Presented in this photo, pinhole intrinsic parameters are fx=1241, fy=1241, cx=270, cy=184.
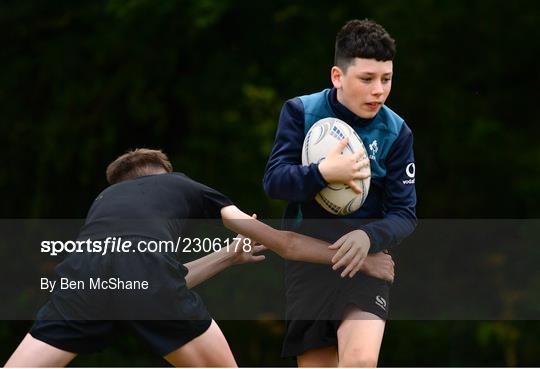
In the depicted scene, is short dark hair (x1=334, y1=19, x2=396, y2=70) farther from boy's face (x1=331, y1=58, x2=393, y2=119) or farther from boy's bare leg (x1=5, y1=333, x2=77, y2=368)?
boy's bare leg (x1=5, y1=333, x2=77, y2=368)

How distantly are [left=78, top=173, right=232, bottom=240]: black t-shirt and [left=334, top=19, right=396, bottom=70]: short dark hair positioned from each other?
2.64 ft

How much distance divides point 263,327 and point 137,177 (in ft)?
24.3

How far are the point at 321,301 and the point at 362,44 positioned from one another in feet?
3.70

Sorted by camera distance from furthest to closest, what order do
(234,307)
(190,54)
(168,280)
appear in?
(190,54) → (234,307) → (168,280)

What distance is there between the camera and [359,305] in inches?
207

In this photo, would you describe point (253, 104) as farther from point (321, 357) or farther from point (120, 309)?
point (120, 309)

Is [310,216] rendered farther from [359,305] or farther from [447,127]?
[447,127]

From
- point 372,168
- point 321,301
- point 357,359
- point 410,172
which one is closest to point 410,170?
point 410,172

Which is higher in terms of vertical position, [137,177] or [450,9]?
[450,9]

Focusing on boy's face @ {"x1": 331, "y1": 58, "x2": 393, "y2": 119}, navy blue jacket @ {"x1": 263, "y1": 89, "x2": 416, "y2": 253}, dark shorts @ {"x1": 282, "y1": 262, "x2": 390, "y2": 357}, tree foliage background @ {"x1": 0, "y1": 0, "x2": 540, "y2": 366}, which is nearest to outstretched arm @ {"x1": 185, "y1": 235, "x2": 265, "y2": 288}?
dark shorts @ {"x1": 282, "y1": 262, "x2": 390, "y2": 357}

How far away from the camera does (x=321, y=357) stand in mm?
5523

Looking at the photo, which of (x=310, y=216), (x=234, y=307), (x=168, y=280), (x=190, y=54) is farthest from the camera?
(x=190, y=54)

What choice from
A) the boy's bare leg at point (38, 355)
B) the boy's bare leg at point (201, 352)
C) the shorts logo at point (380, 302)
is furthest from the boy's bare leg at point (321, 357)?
the boy's bare leg at point (38, 355)

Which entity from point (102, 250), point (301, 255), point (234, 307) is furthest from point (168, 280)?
point (234, 307)
